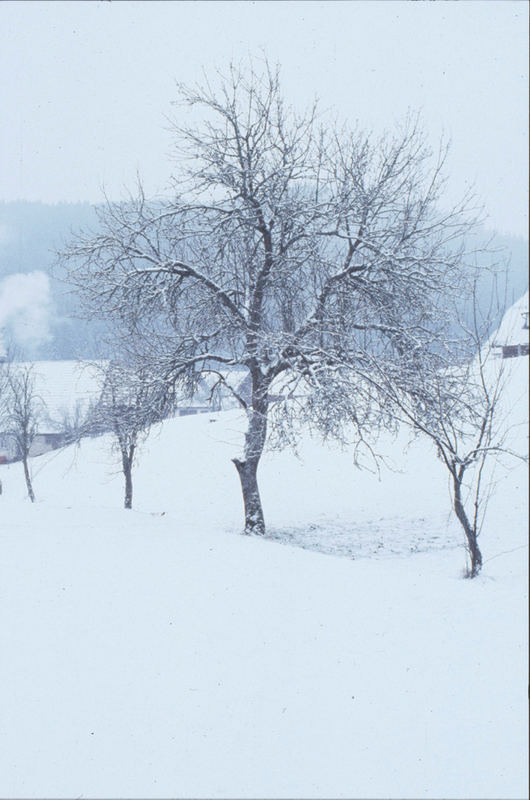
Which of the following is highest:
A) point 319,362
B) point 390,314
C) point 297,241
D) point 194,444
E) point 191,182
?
point 191,182

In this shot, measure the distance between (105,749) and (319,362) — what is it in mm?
3764

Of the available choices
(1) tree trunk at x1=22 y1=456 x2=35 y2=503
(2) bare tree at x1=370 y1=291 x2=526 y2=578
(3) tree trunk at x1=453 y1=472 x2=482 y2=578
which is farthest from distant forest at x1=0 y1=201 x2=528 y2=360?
(3) tree trunk at x1=453 y1=472 x2=482 y2=578

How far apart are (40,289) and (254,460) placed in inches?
113

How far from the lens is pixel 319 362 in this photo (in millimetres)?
5391

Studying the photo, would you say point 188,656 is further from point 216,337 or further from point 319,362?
point 216,337

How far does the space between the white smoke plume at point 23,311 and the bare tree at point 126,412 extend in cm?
92

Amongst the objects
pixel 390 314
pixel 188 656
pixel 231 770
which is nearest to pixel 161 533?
pixel 188 656

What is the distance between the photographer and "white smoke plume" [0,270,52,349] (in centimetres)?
341

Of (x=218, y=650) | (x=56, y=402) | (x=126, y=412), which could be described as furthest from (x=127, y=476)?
(x=218, y=650)

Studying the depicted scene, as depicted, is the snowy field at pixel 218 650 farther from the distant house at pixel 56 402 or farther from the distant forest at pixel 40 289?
the distant forest at pixel 40 289

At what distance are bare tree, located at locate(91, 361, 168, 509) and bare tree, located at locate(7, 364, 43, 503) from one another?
2.62ft

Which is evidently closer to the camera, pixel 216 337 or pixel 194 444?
pixel 194 444

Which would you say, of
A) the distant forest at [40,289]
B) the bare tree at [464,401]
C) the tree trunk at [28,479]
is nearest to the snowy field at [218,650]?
the tree trunk at [28,479]

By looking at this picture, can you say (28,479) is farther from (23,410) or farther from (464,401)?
(464,401)
